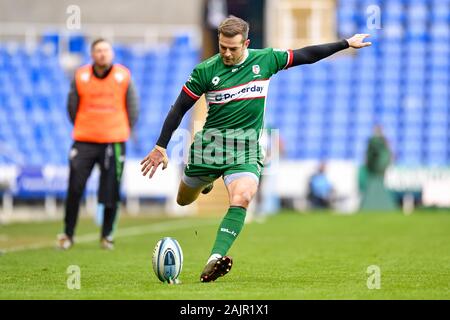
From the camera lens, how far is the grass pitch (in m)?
7.50

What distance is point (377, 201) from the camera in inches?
1049

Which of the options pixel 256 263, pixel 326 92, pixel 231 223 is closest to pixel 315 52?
pixel 231 223

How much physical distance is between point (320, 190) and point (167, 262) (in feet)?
63.5

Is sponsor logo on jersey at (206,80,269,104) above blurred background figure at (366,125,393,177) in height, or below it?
above

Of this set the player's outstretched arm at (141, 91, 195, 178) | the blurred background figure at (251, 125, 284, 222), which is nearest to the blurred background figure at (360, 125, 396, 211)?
the blurred background figure at (251, 125, 284, 222)

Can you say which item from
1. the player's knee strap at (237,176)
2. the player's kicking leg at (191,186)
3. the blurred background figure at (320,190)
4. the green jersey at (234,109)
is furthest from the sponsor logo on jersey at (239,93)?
the blurred background figure at (320,190)

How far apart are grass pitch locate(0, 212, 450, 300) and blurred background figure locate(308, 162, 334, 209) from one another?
808 cm

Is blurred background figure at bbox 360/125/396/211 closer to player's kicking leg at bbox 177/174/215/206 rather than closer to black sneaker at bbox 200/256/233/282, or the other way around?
player's kicking leg at bbox 177/174/215/206

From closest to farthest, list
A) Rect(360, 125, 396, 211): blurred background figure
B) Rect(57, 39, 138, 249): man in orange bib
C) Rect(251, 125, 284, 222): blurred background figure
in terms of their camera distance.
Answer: Rect(57, 39, 138, 249): man in orange bib
Rect(251, 125, 284, 222): blurred background figure
Rect(360, 125, 396, 211): blurred background figure

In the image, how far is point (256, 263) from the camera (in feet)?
34.4

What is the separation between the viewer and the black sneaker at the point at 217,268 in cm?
795

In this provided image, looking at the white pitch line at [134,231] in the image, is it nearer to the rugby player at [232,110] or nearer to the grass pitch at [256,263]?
the grass pitch at [256,263]

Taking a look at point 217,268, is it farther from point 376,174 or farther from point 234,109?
point 376,174

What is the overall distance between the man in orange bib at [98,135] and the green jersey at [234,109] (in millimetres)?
3889
